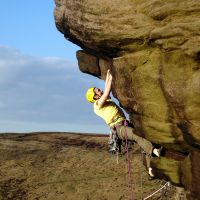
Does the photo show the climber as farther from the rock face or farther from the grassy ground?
the grassy ground

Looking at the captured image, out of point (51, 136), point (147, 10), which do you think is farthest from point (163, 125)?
point (51, 136)

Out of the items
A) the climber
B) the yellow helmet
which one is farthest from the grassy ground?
the yellow helmet

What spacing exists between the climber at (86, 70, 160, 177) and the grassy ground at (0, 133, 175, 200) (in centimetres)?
3387

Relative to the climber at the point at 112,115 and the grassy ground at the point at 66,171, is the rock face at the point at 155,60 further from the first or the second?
the grassy ground at the point at 66,171

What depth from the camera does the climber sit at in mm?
23766

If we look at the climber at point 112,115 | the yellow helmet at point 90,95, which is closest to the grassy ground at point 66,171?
the climber at point 112,115

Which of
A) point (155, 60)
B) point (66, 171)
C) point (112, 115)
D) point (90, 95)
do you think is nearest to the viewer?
point (155, 60)

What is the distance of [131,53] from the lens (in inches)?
860

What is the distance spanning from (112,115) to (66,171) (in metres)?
43.4

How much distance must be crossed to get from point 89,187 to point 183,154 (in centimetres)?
3980

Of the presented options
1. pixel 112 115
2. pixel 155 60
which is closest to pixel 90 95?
pixel 112 115

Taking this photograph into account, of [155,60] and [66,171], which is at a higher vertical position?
[155,60]

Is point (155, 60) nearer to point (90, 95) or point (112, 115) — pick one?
point (90, 95)

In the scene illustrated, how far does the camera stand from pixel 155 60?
2103cm
